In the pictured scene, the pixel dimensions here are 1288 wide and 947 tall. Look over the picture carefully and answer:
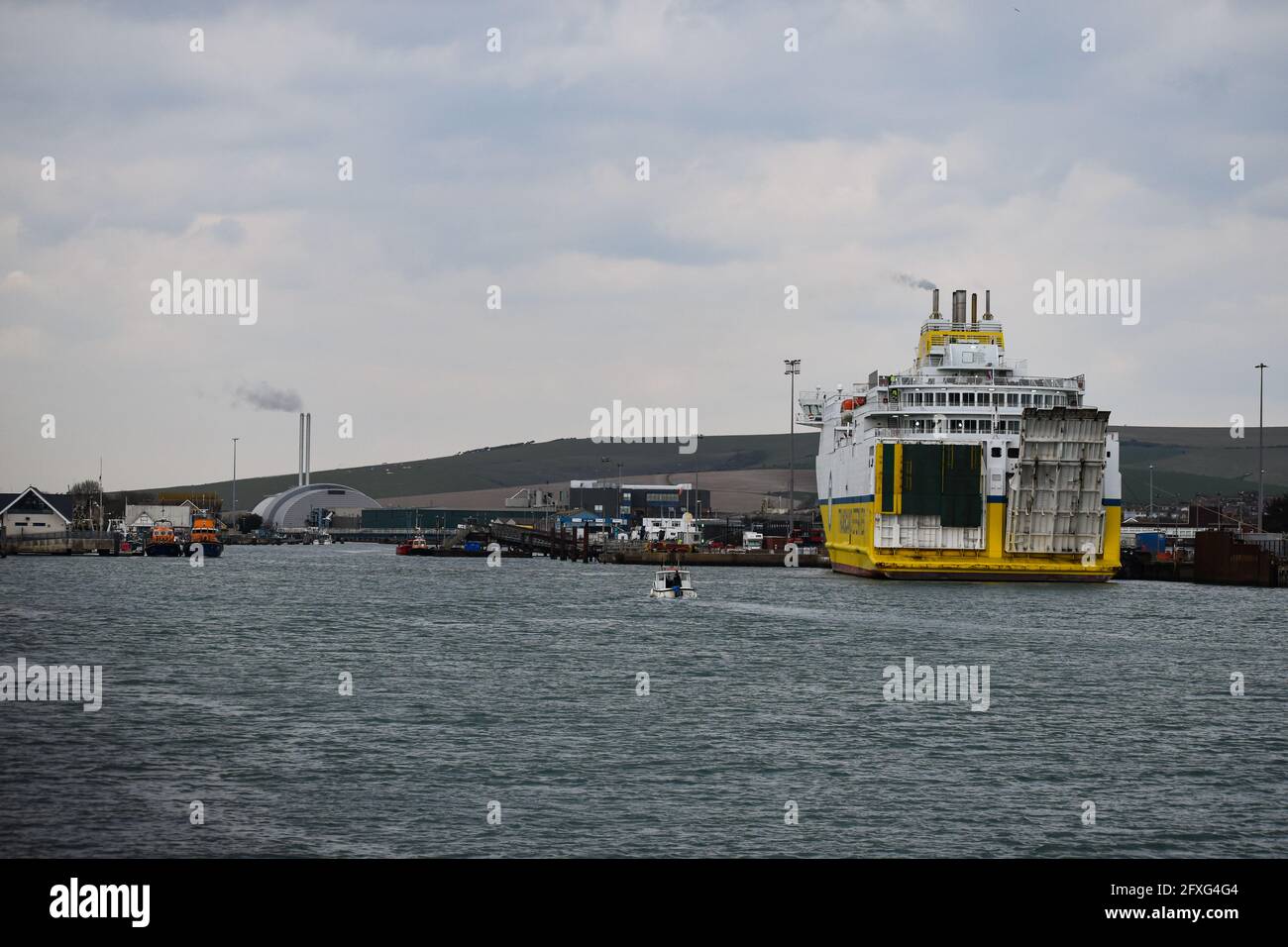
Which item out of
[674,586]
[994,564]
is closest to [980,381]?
[994,564]

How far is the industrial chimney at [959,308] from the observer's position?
113381 millimetres

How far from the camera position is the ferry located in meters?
88.2

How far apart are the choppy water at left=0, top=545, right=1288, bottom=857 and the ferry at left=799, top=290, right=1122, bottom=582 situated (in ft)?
63.6

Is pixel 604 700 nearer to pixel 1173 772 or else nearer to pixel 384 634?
pixel 1173 772

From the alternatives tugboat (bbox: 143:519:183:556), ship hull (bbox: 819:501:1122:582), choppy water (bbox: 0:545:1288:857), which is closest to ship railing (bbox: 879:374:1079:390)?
ship hull (bbox: 819:501:1122:582)

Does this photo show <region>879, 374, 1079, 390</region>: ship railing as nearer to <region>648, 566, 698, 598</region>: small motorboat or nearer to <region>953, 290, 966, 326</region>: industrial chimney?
<region>953, 290, 966, 326</region>: industrial chimney

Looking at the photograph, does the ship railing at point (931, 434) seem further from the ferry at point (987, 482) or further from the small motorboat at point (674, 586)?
the small motorboat at point (674, 586)

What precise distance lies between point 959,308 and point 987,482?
27151mm

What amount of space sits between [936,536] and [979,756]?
61.5 m

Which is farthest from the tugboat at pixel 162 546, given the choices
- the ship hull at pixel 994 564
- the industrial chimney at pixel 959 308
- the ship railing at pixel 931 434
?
the ship railing at pixel 931 434

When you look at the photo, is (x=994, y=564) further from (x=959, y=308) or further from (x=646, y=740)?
(x=646, y=740)

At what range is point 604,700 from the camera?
1581 inches

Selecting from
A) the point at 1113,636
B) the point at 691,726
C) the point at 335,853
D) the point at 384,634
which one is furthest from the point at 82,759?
the point at 1113,636

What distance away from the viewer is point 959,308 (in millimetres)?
114125
